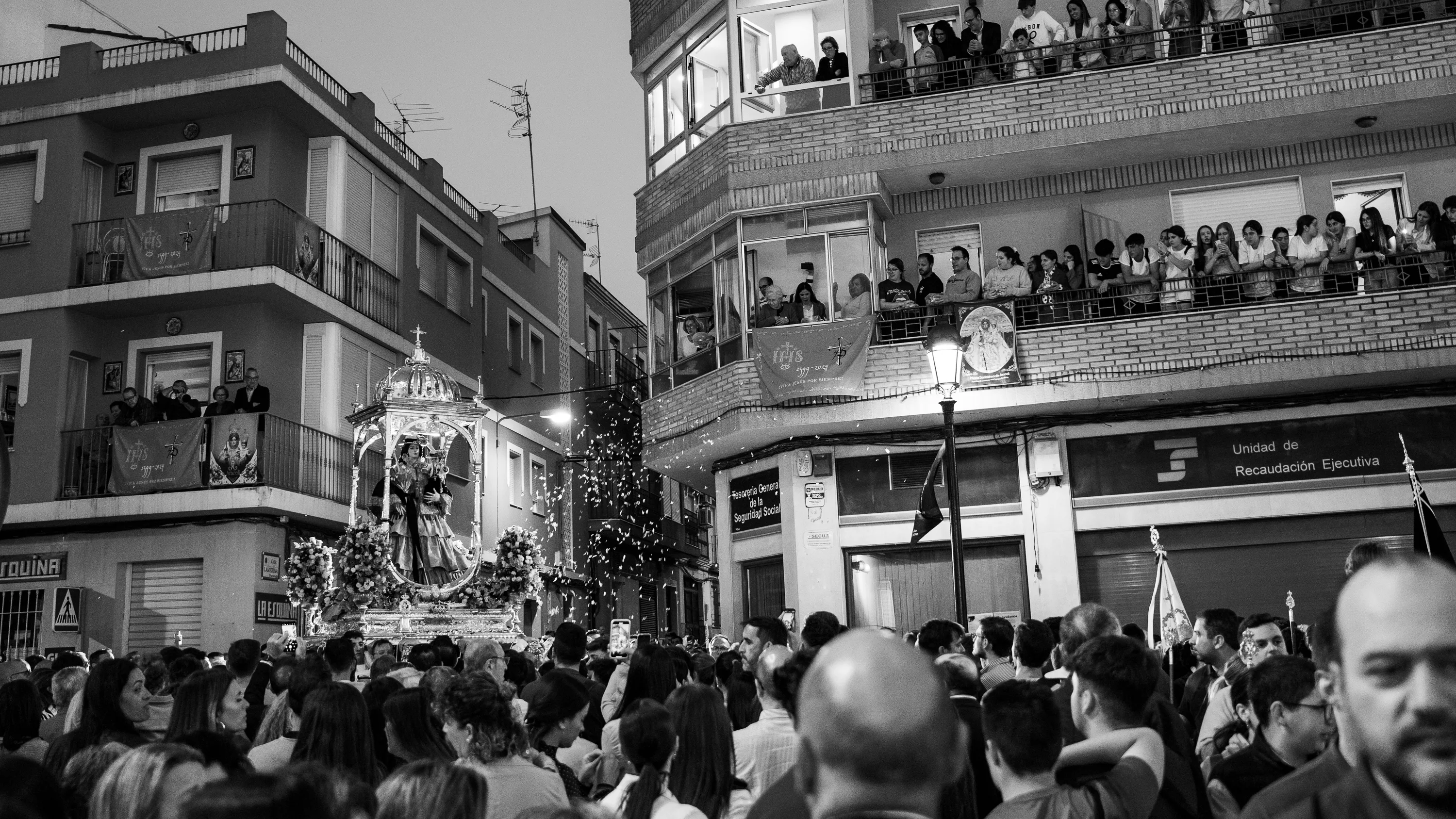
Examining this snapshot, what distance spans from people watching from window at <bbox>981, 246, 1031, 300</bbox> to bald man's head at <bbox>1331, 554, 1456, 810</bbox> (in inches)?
651

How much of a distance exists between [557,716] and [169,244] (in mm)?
18719

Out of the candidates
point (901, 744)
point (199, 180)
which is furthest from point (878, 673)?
point (199, 180)

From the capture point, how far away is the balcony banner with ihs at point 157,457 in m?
21.2

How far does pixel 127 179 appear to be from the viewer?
23703 millimetres

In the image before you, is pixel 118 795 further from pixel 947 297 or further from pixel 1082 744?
pixel 947 297

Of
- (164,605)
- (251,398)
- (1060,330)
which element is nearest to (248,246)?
(251,398)

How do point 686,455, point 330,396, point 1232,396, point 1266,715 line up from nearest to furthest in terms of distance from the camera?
point 1266,715 < point 1232,396 < point 686,455 < point 330,396

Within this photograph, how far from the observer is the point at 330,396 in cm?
2306

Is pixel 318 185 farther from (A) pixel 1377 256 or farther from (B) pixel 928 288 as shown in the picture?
(A) pixel 1377 256

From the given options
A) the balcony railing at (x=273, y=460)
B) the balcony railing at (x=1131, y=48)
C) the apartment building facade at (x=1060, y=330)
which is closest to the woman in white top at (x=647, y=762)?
the apartment building facade at (x=1060, y=330)

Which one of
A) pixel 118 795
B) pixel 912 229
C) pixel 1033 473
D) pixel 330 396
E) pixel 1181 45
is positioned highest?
pixel 1181 45

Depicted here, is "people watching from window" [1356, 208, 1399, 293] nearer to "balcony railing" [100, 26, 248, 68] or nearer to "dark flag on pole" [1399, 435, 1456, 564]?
"dark flag on pole" [1399, 435, 1456, 564]

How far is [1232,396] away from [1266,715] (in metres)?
14.1

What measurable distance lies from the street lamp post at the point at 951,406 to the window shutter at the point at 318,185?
14481mm
